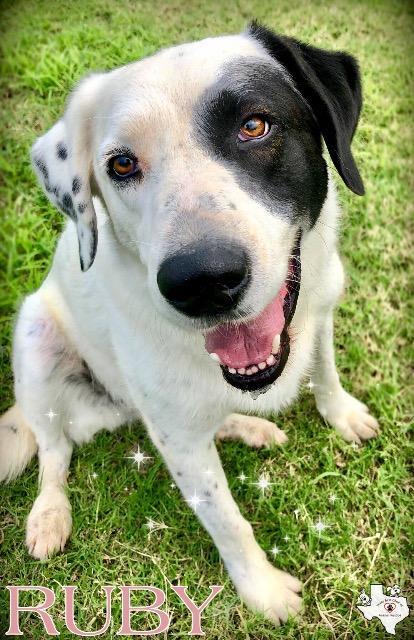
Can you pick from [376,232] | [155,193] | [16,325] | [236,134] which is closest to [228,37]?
[236,134]

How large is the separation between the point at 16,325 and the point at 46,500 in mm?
919

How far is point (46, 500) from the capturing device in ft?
10.6

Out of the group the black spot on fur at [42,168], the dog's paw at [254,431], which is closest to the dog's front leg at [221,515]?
the dog's paw at [254,431]

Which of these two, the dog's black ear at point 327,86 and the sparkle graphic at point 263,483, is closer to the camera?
the dog's black ear at point 327,86

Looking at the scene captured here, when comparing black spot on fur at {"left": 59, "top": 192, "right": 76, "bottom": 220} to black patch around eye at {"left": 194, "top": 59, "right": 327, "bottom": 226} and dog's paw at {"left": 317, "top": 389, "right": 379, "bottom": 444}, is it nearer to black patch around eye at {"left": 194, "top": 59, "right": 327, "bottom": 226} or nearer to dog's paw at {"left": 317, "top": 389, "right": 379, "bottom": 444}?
black patch around eye at {"left": 194, "top": 59, "right": 327, "bottom": 226}

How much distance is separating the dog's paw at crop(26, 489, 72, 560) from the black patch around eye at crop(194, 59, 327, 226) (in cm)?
203

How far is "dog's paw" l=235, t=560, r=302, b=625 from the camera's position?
9.20ft

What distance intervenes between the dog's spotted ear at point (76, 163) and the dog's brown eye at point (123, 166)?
22 cm

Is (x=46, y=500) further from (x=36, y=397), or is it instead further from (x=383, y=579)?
(x=383, y=579)

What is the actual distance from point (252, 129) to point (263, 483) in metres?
1.93

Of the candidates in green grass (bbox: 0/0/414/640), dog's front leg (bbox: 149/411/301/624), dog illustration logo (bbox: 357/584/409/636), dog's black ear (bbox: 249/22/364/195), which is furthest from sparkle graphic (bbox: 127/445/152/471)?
dog's black ear (bbox: 249/22/364/195)

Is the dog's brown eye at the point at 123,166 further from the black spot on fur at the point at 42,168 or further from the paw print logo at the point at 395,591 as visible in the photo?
the paw print logo at the point at 395,591

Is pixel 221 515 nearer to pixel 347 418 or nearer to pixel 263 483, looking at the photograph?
pixel 263 483

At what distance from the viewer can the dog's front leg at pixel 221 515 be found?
2.47m
